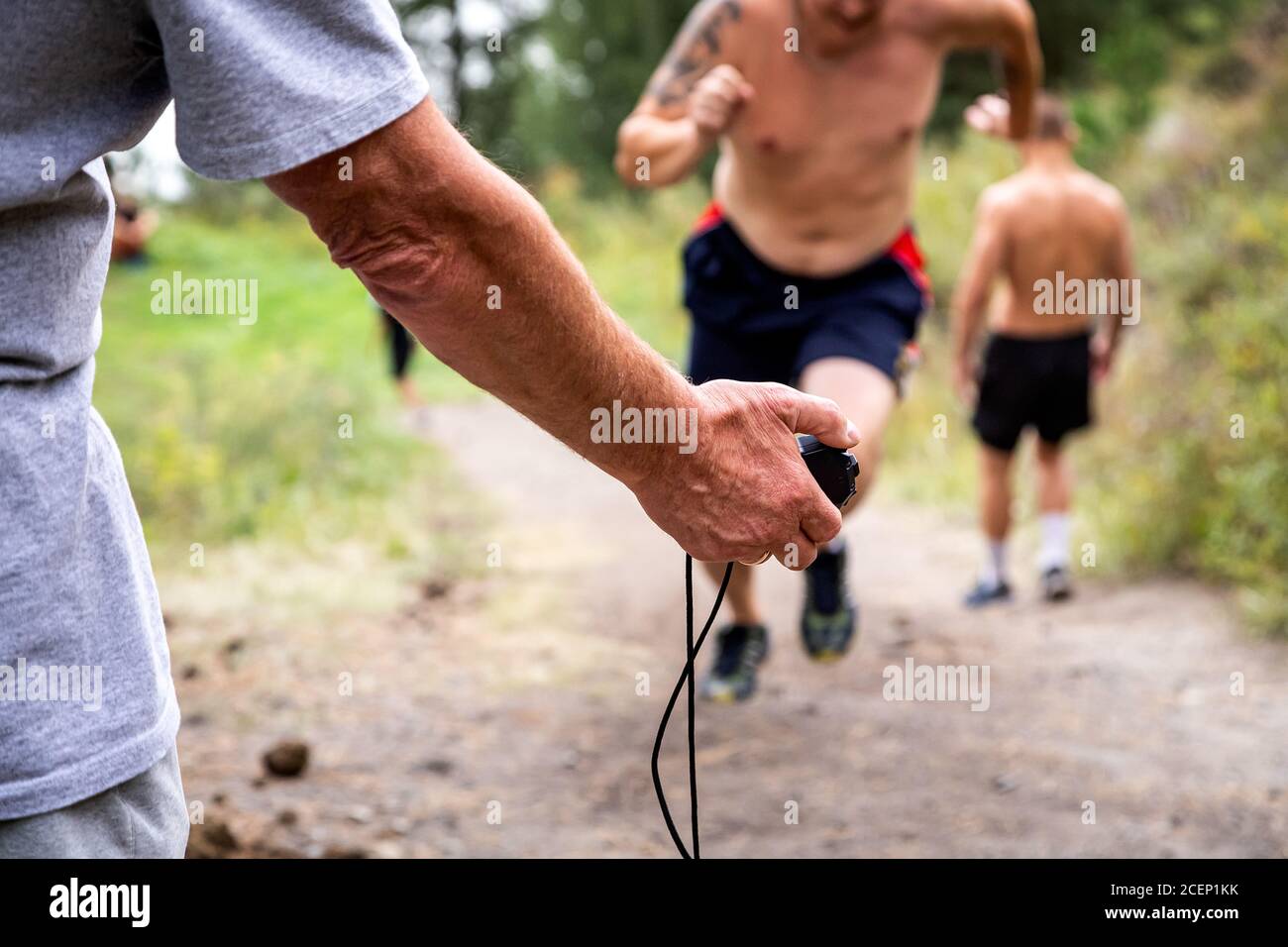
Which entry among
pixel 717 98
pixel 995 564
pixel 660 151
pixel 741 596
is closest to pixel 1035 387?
pixel 995 564

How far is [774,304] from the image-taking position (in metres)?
4.07

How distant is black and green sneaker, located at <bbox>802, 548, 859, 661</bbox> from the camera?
439cm

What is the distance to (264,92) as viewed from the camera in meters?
1.09

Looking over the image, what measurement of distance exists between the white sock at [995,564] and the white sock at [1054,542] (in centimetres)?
18

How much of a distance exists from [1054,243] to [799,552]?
15.9 feet

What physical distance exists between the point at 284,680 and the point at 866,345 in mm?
2454

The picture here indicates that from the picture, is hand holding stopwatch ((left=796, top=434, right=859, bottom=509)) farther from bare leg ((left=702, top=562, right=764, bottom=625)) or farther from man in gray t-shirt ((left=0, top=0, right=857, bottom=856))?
bare leg ((left=702, top=562, right=764, bottom=625))

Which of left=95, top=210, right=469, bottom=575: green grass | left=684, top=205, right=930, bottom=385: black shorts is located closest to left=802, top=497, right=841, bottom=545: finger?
left=684, top=205, right=930, bottom=385: black shorts


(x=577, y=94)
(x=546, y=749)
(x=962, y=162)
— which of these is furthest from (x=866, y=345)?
(x=577, y=94)
